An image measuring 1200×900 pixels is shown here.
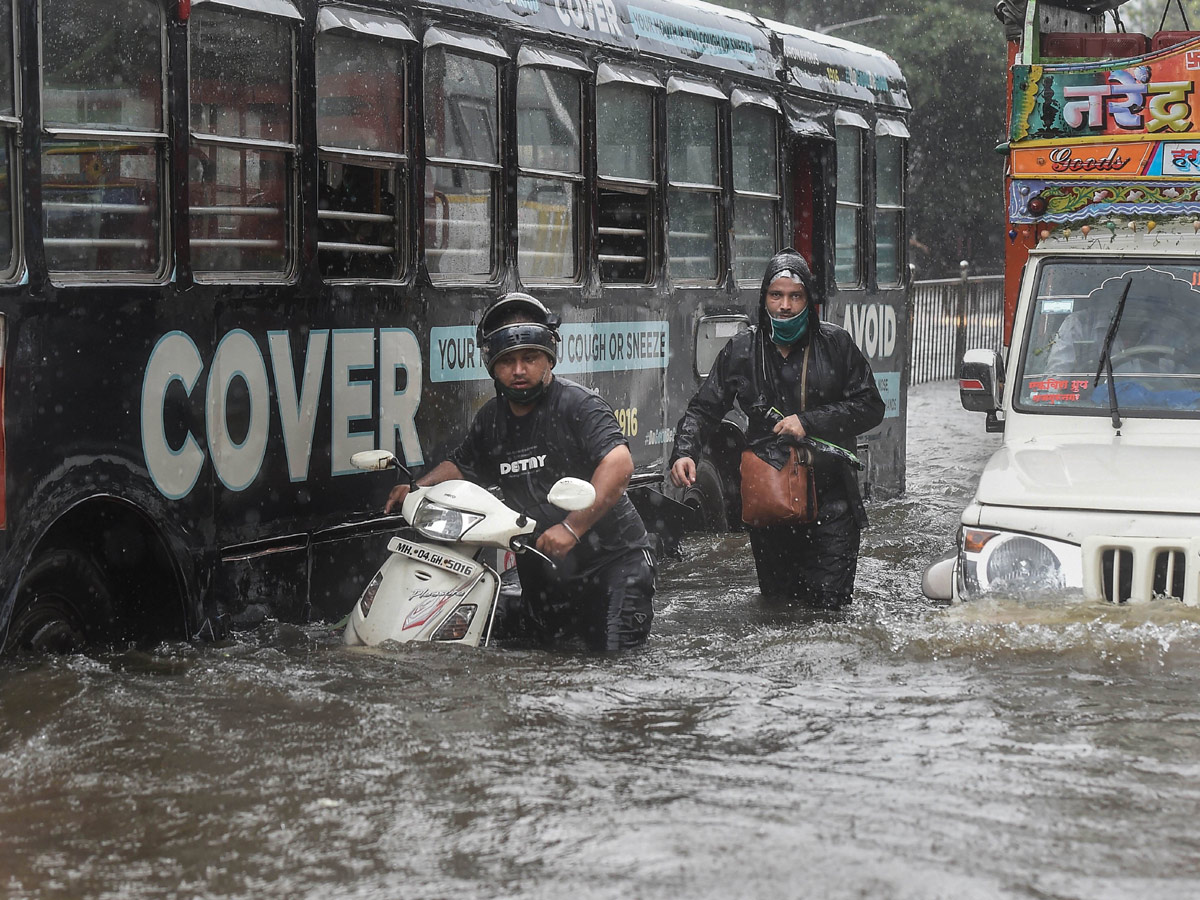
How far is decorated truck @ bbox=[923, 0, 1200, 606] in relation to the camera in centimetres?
650

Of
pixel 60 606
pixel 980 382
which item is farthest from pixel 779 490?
pixel 60 606

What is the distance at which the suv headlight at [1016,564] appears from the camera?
21.3 feet

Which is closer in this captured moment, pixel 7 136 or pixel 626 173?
pixel 7 136

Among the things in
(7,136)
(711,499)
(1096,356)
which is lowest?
(711,499)

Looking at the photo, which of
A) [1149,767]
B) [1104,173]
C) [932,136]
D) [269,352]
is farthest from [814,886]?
[932,136]

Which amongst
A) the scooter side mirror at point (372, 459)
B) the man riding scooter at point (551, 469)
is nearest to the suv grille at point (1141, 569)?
the man riding scooter at point (551, 469)

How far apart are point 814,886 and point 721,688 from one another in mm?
Result: 2193

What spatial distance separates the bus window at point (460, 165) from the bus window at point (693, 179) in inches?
72.4

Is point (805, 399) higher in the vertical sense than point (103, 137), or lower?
lower

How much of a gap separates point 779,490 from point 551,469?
1245 mm

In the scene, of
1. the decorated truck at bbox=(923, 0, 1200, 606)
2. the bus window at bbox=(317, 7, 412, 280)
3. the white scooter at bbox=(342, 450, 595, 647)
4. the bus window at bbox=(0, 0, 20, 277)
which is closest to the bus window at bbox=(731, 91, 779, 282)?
the decorated truck at bbox=(923, 0, 1200, 606)

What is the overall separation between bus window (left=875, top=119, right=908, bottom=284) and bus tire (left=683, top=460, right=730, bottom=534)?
2.44 metres

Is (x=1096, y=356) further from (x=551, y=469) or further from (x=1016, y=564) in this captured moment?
(x=551, y=469)

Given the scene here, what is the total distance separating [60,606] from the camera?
646 centimetres
